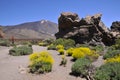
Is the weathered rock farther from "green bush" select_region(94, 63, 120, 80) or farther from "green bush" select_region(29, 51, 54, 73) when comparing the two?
"green bush" select_region(94, 63, 120, 80)

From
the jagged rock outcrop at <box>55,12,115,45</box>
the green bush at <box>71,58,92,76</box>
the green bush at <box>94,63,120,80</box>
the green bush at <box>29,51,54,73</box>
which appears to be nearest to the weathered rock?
the jagged rock outcrop at <box>55,12,115,45</box>

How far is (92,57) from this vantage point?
23484mm

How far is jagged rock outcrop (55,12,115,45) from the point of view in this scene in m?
38.8

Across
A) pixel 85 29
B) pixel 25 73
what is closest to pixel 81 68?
pixel 25 73

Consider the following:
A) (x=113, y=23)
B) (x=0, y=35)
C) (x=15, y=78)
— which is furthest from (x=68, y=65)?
(x=0, y=35)

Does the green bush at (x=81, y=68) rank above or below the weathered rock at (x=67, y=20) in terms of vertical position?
below

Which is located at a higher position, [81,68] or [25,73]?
[81,68]

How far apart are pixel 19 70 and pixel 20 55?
28.7 ft

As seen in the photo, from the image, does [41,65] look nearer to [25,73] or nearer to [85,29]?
[25,73]

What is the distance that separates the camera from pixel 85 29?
38.8 meters

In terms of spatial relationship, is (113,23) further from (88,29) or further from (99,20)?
(88,29)

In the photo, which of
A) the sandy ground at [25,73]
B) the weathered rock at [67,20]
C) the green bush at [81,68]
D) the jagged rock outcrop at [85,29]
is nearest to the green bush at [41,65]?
the sandy ground at [25,73]

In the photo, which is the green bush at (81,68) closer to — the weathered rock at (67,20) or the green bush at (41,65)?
the green bush at (41,65)

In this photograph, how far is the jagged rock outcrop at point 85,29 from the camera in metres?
38.8
